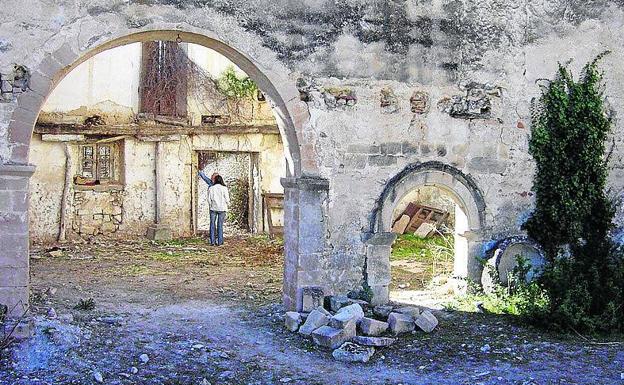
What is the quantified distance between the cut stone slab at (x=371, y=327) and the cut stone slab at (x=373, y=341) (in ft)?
Result: 0.77

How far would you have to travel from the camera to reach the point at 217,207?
15.0m

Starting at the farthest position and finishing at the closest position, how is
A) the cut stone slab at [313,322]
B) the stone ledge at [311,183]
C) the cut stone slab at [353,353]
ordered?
the stone ledge at [311,183] < the cut stone slab at [313,322] < the cut stone slab at [353,353]

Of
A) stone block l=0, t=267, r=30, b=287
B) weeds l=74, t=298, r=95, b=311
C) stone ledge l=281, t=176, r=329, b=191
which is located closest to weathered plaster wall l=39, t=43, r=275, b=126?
weeds l=74, t=298, r=95, b=311

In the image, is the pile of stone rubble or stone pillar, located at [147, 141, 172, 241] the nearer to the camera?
the pile of stone rubble

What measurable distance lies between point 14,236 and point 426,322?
4.50 m

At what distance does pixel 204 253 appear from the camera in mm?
14148

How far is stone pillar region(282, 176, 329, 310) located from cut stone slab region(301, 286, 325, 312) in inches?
2.6

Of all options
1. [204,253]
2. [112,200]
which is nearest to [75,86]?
[112,200]

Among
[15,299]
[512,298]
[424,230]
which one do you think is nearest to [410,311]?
[512,298]

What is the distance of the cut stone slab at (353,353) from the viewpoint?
22.9 feet

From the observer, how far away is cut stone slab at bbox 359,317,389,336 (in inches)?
303

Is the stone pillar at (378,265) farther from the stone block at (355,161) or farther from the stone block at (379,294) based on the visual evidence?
the stone block at (355,161)

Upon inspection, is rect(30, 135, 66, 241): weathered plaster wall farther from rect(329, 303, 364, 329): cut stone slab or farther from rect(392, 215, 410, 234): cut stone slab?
rect(329, 303, 364, 329): cut stone slab

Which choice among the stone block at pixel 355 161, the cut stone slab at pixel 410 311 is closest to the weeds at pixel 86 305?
the stone block at pixel 355 161
